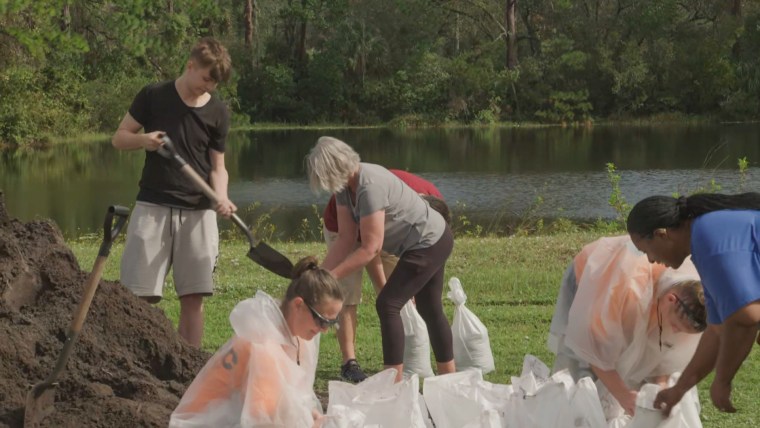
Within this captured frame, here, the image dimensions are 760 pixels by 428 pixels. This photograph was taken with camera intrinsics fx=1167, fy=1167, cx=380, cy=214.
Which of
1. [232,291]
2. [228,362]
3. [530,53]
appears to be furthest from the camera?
[530,53]

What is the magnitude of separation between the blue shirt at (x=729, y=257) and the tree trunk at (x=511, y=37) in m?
56.8

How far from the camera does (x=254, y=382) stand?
13.8 ft

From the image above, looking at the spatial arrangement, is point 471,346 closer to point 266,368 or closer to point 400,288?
point 400,288

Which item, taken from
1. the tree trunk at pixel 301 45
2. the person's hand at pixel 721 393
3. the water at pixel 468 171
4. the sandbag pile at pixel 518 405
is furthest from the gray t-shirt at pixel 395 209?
the tree trunk at pixel 301 45

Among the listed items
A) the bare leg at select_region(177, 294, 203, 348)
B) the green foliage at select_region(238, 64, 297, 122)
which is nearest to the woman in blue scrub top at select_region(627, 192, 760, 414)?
the bare leg at select_region(177, 294, 203, 348)

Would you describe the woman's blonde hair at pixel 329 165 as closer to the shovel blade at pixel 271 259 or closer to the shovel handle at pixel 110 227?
the shovel blade at pixel 271 259

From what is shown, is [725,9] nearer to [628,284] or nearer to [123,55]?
[123,55]

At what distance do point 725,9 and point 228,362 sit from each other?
57584 mm

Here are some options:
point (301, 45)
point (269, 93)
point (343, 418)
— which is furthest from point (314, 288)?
point (301, 45)

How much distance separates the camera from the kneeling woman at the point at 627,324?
5.21m

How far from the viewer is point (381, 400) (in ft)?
16.3

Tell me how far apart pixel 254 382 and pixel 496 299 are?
5.02 metres

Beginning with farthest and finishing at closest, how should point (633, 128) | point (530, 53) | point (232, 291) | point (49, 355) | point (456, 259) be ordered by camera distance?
point (530, 53)
point (633, 128)
point (456, 259)
point (232, 291)
point (49, 355)

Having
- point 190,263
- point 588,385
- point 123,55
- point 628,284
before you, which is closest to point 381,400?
point 588,385
